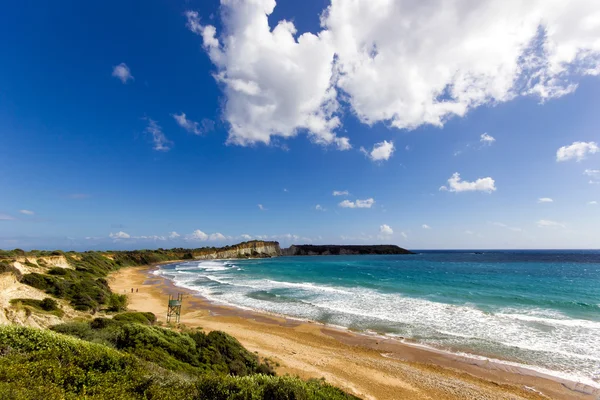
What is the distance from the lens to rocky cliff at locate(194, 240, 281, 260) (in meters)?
135

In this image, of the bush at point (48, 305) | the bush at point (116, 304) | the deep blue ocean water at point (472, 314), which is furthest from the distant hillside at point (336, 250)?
the bush at point (48, 305)

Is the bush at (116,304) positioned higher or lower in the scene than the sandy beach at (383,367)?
higher

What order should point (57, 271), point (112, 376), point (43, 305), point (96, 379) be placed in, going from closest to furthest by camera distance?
point (96, 379) → point (112, 376) → point (43, 305) → point (57, 271)

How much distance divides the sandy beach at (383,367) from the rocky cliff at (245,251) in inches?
4696

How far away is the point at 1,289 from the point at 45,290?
3932 mm

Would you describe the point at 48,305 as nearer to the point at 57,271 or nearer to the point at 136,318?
the point at 136,318

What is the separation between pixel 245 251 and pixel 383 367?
14612 cm

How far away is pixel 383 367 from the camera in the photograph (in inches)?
569

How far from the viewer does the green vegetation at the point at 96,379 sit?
5012 millimetres

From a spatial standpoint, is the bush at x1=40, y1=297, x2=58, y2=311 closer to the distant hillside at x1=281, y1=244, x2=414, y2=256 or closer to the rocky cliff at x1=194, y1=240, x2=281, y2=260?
the rocky cliff at x1=194, y1=240, x2=281, y2=260

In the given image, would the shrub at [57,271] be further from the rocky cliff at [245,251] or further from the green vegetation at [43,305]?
the rocky cliff at [245,251]

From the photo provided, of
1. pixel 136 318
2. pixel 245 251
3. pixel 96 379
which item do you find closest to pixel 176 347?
pixel 96 379

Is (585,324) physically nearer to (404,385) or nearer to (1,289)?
(404,385)

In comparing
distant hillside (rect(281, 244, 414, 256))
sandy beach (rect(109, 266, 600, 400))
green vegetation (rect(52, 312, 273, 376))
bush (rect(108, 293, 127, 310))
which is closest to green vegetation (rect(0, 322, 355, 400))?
green vegetation (rect(52, 312, 273, 376))
